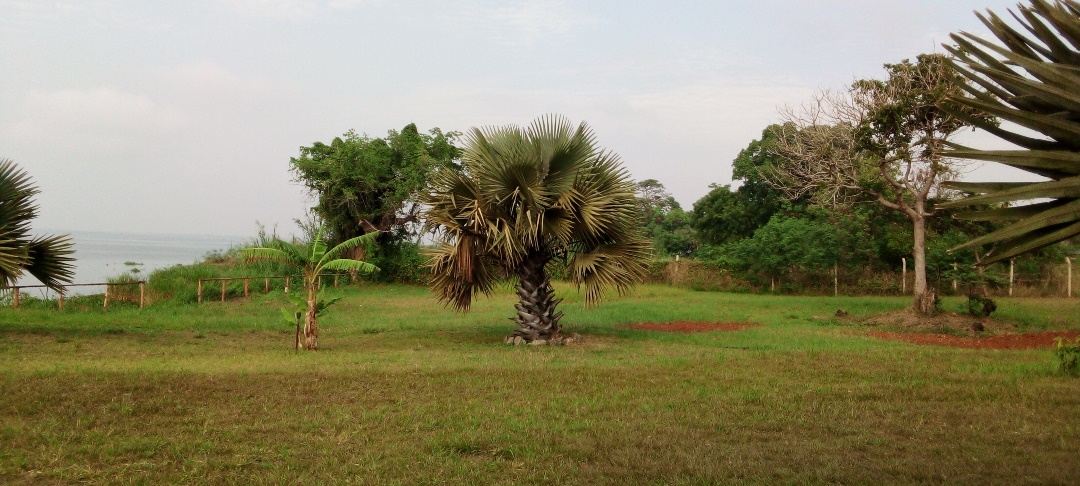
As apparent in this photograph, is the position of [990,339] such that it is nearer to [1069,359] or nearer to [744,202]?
[1069,359]

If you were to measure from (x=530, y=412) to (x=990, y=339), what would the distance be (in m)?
12.6

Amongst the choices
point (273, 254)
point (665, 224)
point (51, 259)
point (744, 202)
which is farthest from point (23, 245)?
point (665, 224)

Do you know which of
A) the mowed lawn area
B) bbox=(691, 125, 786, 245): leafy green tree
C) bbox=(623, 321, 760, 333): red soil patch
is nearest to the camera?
the mowed lawn area

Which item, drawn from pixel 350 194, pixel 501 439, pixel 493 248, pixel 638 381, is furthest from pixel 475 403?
pixel 350 194

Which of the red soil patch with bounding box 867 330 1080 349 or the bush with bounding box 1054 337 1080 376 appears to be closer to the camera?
the bush with bounding box 1054 337 1080 376

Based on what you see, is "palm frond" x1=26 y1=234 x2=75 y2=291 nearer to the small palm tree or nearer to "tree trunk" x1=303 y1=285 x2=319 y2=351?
the small palm tree

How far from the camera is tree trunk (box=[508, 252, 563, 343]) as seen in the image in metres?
17.2

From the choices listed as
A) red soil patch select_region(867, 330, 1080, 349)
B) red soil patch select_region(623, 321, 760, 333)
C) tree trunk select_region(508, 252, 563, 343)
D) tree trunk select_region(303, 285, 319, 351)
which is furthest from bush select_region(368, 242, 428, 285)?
red soil patch select_region(867, 330, 1080, 349)

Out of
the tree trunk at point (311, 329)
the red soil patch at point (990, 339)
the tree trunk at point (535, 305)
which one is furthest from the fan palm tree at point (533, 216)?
the red soil patch at point (990, 339)

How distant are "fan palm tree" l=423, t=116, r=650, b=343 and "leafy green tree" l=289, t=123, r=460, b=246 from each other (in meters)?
19.7

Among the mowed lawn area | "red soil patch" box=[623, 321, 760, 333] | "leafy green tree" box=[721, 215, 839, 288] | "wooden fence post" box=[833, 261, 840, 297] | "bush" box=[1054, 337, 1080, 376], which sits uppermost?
"leafy green tree" box=[721, 215, 839, 288]

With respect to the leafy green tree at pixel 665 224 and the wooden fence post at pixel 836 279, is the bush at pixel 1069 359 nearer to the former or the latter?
the wooden fence post at pixel 836 279

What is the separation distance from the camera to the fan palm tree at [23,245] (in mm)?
15539

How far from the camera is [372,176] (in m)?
Answer: 36.3
